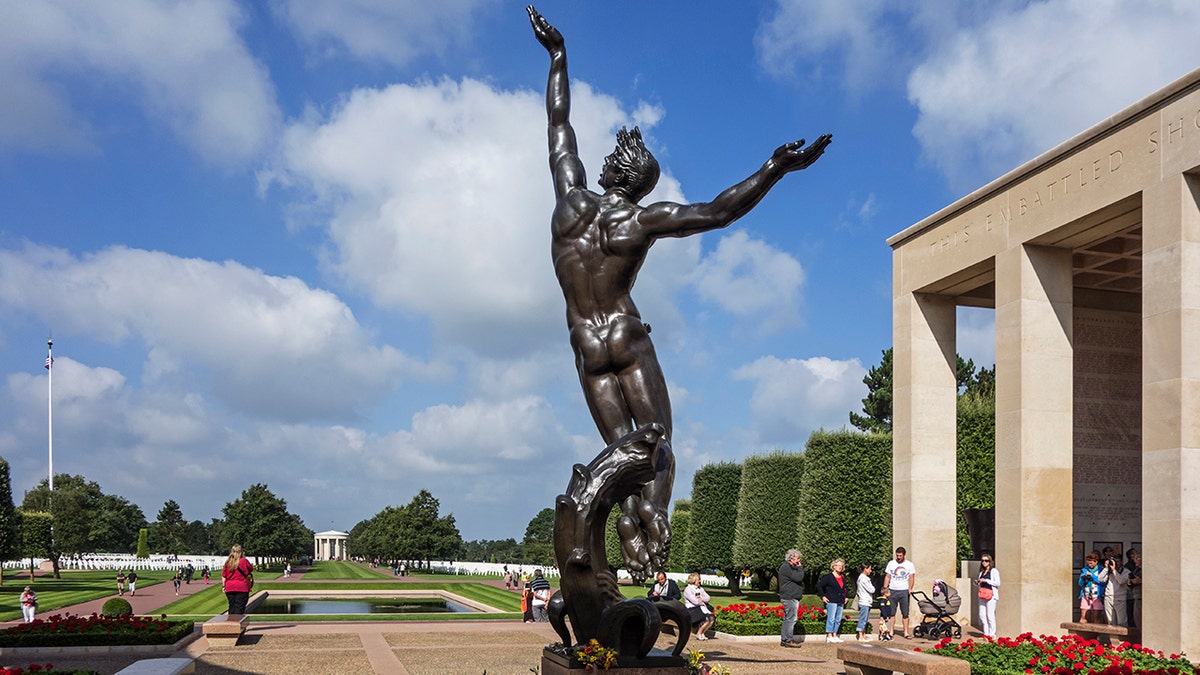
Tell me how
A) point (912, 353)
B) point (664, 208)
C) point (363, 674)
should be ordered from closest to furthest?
point (664, 208), point (363, 674), point (912, 353)

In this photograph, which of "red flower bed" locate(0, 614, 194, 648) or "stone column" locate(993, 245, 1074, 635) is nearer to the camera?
"red flower bed" locate(0, 614, 194, 648)

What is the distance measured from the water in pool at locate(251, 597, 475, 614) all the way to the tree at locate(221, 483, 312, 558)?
153 feet

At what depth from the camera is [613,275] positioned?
720cm

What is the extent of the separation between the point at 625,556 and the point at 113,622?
12.1 m

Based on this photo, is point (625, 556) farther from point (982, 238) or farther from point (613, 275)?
point (982, 238)

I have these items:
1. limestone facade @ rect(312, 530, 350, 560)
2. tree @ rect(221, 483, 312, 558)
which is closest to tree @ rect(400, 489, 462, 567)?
tree @ rect(221, 483, 312, 558)

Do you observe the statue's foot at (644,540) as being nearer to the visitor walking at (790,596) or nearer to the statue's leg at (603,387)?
the statue's leg at (603,387)

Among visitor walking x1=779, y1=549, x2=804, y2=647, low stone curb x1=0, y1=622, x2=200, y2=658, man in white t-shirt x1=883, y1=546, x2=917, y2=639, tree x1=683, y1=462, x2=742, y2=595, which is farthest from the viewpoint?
tree x1=683, y1=462, x2=742, y2=595

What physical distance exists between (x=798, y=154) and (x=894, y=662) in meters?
5.99

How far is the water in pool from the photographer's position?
29531mm

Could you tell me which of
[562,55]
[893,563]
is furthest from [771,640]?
[562,55]

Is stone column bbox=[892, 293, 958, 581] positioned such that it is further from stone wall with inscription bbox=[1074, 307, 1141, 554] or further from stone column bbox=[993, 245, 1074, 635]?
stone wall with inscription bbox=[1074, 307, 1141, 554]

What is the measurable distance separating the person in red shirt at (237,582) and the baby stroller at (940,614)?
1144cm

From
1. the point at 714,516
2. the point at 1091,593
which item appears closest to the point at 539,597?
the point at 1091,593
